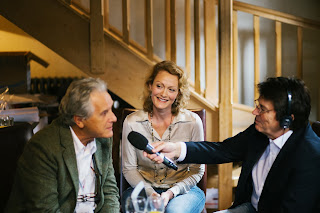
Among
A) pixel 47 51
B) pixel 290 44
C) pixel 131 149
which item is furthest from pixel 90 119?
pixel 47 51

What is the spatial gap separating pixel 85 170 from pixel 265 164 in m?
A: 0.90

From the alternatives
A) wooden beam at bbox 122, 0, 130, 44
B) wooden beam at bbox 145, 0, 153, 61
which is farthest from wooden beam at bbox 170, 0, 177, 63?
wooden beam at bbox 122, 0, 130, 44

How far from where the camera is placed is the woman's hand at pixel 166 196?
7.09ft

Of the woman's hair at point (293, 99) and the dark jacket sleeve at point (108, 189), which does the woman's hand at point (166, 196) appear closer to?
the dark jacket sleeve at point (108, 189)

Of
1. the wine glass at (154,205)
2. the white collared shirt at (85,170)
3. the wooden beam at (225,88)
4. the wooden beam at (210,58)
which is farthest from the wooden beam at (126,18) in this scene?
the wine glass at (154,205)

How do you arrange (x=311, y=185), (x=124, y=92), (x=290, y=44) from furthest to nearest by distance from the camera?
(x=290, y=44) → (x=124, y=92) → (x=311, y=185)

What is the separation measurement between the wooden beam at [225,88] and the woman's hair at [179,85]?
761 millimetres

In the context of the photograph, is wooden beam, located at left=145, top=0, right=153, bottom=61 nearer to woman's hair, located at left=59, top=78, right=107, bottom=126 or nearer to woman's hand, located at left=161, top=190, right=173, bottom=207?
woman's hand, located at left=161, top=190, right=173, bottom=207

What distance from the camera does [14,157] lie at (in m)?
1.92

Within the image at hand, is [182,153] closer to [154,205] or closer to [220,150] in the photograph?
[220,150]

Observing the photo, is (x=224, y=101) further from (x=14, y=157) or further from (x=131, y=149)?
(x=14, y=157)

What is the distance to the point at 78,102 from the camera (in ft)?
5.77

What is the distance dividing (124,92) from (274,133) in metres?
1.93

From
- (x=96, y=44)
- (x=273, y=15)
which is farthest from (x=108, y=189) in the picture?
(x=273, y=15)
